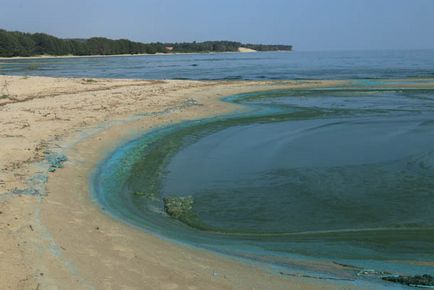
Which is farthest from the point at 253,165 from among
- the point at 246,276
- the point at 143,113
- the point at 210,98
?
the point at 210,98

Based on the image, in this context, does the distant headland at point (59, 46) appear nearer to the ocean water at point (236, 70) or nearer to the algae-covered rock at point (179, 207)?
the ocean water at point (236, 70)

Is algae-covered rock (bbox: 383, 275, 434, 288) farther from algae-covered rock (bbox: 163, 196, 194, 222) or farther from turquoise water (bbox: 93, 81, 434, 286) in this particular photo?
algae-covered rock (bbox: 163, 196, 194, 222)

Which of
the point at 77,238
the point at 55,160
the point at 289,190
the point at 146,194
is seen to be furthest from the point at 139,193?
the point at 77,238

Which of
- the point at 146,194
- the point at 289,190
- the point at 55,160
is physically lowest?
the point at 146,194

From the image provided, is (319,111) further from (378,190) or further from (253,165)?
A: (378,190)

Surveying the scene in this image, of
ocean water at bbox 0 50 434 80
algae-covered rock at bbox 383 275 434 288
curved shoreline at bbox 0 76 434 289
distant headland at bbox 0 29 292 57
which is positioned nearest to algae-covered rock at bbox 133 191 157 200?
curved shoreline at bbox 0 76 434 289

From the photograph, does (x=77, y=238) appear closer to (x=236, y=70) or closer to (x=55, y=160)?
(x=55, y=160)

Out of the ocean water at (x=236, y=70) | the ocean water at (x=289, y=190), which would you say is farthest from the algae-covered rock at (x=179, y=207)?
the ocean water at (x=236, y=70)
